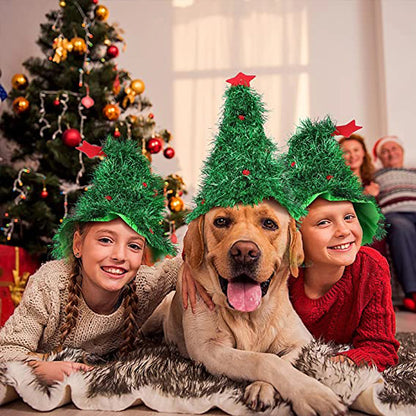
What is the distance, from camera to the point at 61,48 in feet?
11.8

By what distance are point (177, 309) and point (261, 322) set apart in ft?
1.43

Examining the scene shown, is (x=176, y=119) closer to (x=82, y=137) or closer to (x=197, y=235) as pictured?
(x=82, y=137)

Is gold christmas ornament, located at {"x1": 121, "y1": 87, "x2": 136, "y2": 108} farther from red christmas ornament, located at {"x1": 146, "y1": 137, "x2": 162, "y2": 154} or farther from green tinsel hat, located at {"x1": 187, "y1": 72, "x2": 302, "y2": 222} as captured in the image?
green tinsel hat, located at {"x1": 187, "y1": 72, "x2": 302, "y2": 222}

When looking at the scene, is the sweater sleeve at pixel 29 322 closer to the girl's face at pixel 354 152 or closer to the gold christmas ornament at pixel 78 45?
the gold christmas ornament at pixel 78 45

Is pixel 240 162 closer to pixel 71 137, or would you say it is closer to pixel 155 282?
pixel 155 282

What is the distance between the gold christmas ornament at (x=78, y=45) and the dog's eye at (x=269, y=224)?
2816mm

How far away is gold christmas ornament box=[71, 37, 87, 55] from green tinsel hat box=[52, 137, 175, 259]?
2.20m

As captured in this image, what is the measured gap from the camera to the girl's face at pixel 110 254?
5.38 feet

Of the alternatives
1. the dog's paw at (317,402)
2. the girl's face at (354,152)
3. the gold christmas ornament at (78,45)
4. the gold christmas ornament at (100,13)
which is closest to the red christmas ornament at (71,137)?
the gold christmas ornament at (78,45)

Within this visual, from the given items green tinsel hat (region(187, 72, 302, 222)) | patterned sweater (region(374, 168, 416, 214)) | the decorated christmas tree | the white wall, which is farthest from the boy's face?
green tinsel hat (region(187, 72, 302, 222))

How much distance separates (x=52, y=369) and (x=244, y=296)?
663 millimetres

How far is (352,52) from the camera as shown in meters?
5.46

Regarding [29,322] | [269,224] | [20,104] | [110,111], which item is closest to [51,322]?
[29,322]

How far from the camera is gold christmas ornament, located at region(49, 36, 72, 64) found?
3.60 metres
